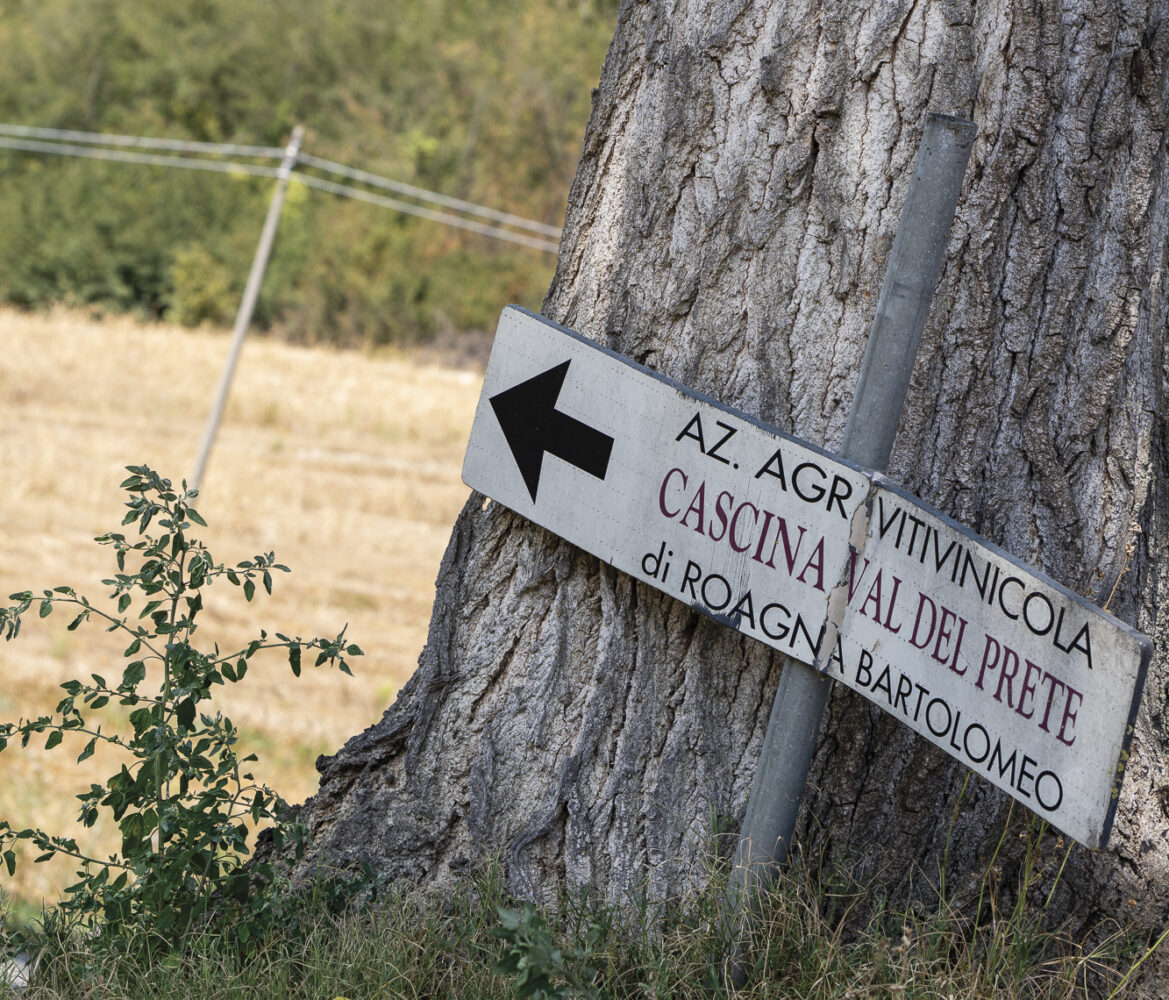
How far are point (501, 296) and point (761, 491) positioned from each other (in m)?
33.5

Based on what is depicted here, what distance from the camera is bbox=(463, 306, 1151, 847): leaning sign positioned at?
141cm

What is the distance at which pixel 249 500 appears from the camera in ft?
47.3

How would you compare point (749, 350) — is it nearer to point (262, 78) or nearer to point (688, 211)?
point (688, 211)

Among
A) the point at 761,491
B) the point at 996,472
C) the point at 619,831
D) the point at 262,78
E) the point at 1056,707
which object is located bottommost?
the point at 619,831

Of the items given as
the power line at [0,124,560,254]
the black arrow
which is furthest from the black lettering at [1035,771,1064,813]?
the power line at [0,124,560,254]

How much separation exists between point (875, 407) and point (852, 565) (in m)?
0.21

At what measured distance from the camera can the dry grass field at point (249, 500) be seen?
7.15 m

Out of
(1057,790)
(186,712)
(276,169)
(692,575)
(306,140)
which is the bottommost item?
(186,712)

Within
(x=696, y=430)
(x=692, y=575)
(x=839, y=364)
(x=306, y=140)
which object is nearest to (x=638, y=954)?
(x=692, y=575)

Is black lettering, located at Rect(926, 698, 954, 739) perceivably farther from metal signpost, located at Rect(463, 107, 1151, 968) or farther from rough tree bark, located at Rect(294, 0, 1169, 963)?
rough tree bark, located at Rect(294, 0, 1169, 963)

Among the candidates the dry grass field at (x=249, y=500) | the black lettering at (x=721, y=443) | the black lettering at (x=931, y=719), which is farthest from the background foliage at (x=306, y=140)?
the black lettering at (x=931, y=719)

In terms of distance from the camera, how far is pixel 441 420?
2078cm

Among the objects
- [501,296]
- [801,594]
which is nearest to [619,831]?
[801,594]

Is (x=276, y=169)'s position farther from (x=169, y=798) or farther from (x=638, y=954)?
(x=638, y=954)
